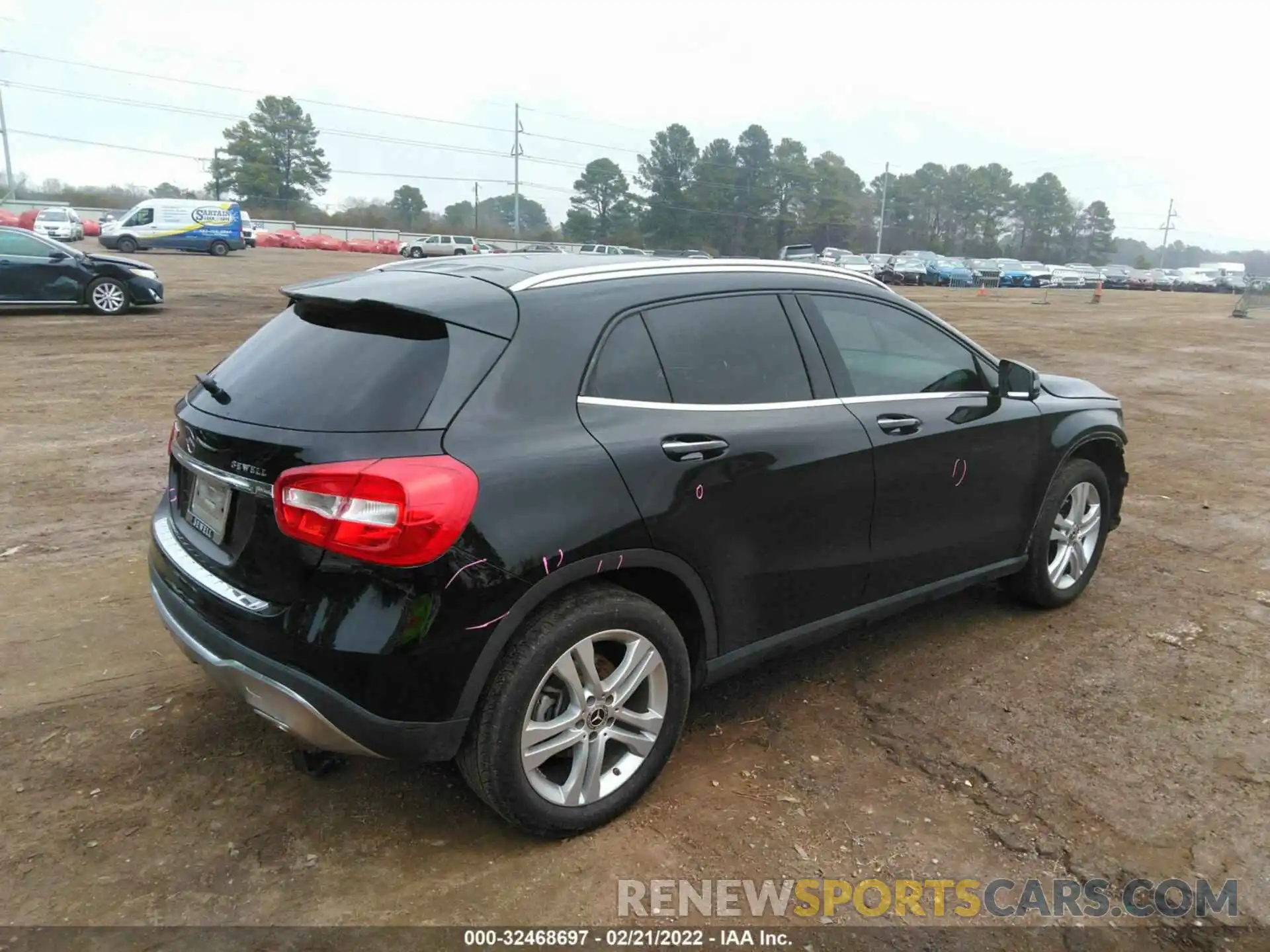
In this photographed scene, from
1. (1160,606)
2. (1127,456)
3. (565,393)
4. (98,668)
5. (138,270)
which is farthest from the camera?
(138,270)

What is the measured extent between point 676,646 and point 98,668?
251 centimetres

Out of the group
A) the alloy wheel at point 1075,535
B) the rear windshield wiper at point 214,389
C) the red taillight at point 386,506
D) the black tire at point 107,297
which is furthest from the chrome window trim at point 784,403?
the black tire at point 107,297

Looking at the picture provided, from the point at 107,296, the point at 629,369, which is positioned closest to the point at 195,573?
the point at 629,369

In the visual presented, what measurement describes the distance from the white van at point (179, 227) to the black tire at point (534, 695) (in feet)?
139

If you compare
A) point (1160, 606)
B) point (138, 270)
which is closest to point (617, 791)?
point (1160, 606)

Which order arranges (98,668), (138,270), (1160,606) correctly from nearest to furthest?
1. (98,668)
2. (1160,606)
3. (138,270)

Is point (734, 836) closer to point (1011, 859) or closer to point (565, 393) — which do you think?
point (1011, 859)

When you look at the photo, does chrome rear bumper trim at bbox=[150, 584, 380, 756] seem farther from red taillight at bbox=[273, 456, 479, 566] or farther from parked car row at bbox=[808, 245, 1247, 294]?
parked car row at bbox=[808, 245, 1247, 294]

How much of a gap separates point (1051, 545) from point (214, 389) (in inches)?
152

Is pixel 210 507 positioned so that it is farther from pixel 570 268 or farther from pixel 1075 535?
pixel 1075 535

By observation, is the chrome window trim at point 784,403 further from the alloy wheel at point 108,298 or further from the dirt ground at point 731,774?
the alloy wheel at point 108,298

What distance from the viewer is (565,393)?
8.98 feet

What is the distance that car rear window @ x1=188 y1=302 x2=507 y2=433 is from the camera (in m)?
2.54

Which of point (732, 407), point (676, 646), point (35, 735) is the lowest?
point (35, 735)
